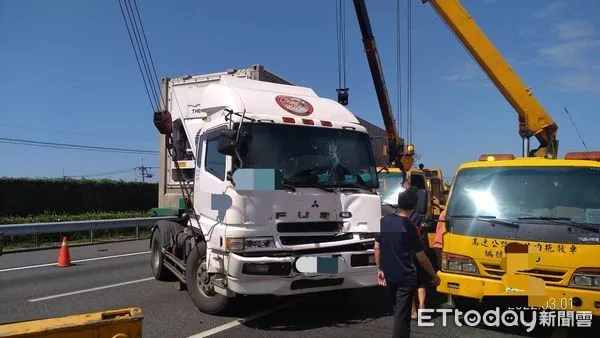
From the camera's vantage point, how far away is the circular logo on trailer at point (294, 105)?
6.99m

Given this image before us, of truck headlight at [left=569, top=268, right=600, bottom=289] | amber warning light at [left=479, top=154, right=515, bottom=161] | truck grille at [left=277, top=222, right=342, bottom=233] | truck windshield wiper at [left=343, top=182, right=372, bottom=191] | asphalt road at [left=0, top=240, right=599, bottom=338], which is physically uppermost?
amber warning light at [left=479, top=154, right=515, bottom=161]

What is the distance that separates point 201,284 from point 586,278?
14.9ft

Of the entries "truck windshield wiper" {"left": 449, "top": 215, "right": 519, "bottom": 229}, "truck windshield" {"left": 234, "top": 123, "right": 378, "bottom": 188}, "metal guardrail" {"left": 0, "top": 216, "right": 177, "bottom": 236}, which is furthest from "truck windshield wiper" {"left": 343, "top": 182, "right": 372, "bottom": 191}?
"metal guardrail" {"left": 0, "top": 216, "right": 177, "bottom": 236}

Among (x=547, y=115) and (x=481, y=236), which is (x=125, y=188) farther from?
(x=481, y=236)

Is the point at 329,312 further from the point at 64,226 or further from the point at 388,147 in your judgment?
the point at 64,226

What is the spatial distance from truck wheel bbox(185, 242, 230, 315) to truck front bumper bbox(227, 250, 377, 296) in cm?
79

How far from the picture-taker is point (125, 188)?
28266 mm

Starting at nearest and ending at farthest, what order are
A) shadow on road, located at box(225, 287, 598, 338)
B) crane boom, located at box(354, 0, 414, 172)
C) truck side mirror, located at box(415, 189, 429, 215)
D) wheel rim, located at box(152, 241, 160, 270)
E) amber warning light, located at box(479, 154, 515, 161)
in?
1. shadow on road, located at box(225, 287, 598, 338)
2. truck side mirror, located at box(415, 189, 429, 215)
3. amber warning light, located at box(479, 154, 515, 161)
4. wheel rim, located at box(152, 241, 160, 270)
5. crane boom, located at box(354, 0, 414, 172)

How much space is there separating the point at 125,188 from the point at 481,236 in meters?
25.3

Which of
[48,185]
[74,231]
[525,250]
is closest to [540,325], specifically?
[525,250]

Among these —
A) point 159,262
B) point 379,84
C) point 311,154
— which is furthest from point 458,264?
point 379,84

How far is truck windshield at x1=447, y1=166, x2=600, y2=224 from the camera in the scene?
595cm

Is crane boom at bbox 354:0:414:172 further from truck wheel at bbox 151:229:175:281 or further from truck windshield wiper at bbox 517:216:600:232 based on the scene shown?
truck windshield wiper at bbox 517:216:600:232

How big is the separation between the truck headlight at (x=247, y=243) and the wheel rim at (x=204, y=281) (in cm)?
98
